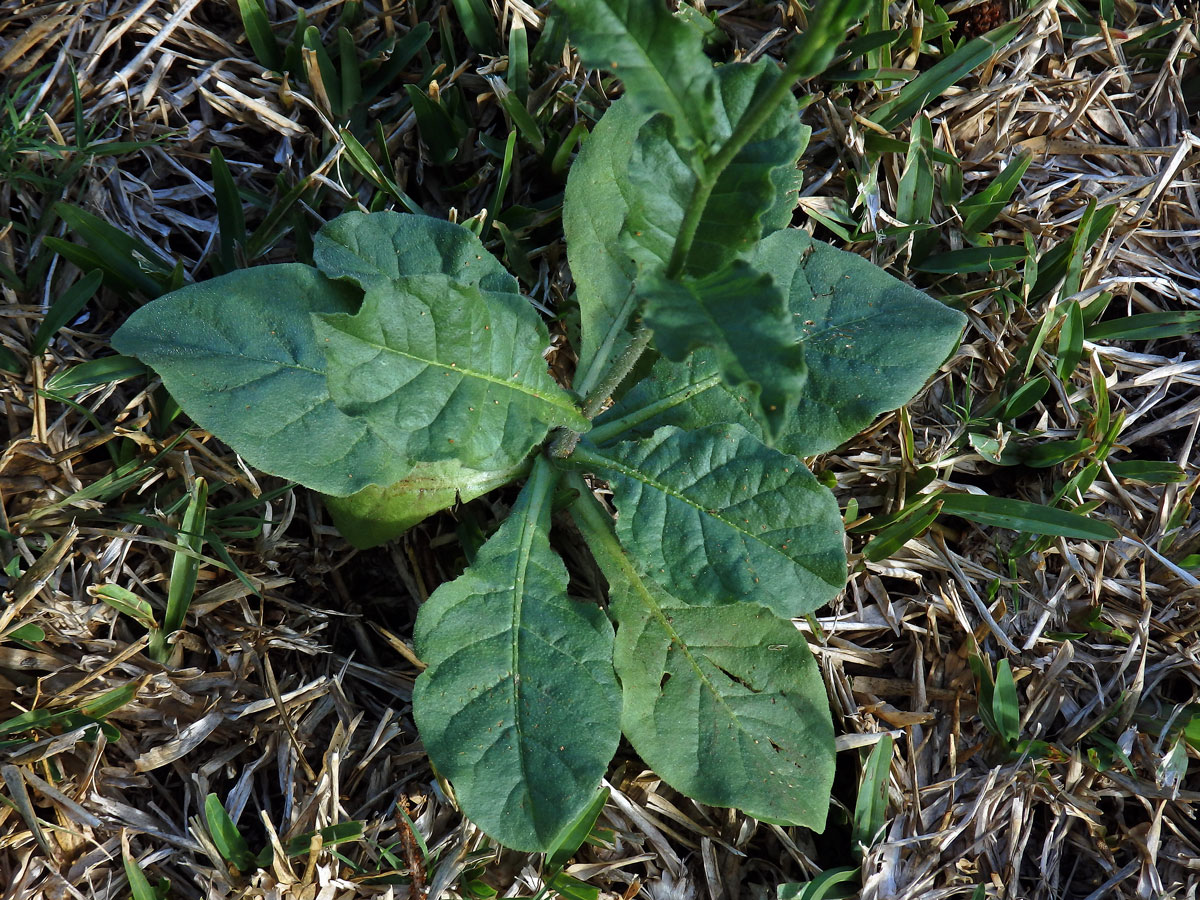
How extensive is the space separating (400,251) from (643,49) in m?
1.02

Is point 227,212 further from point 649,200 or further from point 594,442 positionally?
point 649,200

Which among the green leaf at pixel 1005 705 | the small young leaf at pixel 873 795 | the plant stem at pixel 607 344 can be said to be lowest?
the green leaf at pixel 1005 705

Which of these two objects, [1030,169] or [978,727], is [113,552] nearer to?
[978,727]

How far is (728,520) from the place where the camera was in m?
1.96

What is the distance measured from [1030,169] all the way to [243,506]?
2.33 metres

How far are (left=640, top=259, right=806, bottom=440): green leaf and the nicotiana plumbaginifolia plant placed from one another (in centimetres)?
13

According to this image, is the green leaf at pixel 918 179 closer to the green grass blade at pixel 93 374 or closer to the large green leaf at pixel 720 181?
the large green leaf at pixel 720 181

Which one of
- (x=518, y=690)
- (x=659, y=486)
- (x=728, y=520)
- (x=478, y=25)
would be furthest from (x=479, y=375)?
(x=478, y=25)

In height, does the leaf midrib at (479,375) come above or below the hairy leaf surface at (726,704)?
above

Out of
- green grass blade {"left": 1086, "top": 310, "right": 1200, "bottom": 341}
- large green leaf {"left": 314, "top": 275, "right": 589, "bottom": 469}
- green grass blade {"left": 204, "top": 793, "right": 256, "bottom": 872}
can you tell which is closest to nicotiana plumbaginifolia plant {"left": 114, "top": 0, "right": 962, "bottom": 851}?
large green leaf {"left": 314, "top": 275, "right": 589, "bottom": 469}

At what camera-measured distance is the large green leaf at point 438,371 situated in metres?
1.63

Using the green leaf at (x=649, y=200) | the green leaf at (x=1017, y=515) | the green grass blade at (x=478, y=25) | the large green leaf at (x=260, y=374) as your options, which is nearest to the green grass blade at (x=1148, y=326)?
the green leaf at (x=1017, y=515)

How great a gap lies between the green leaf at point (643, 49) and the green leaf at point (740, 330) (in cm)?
25

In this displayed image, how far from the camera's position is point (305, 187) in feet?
7.80
